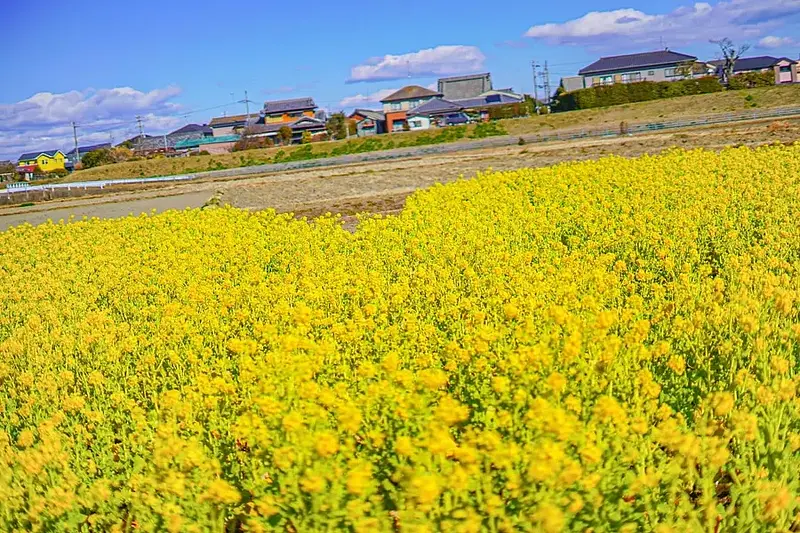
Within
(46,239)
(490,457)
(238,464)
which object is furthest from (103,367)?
(46,239)

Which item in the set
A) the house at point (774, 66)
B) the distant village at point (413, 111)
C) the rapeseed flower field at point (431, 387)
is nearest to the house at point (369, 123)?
the distant village at point (413, 111)

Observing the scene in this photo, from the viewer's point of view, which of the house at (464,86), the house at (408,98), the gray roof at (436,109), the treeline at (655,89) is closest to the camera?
the treeline at (655,89)

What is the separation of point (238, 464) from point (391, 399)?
82 cm

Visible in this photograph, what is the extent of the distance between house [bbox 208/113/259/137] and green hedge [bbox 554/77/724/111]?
165 feet

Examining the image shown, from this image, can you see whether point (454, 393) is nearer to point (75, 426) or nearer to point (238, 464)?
point (238, 464)

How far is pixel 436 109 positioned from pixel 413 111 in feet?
10.4

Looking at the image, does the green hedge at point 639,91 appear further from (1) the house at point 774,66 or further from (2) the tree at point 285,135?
(2) the tree at point 285,135

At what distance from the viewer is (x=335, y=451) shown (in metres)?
2.88

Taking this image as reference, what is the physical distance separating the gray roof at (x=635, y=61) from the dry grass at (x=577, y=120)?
77.7 ft

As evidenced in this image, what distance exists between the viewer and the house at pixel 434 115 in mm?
82312

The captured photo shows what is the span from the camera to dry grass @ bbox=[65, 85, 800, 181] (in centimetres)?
5194

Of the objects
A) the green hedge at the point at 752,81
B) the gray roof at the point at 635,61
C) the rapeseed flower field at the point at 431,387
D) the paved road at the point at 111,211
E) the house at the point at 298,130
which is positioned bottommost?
the rapeseed flower field at the point at 431,387

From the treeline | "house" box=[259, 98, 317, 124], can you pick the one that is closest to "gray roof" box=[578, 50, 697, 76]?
the treeline

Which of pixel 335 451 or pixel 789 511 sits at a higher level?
pixel 335 451
